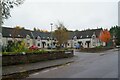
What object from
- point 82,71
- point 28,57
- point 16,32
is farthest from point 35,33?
point 82,71

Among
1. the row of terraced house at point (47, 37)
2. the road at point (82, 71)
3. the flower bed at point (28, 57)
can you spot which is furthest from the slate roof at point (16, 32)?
the road at point (82, 71)

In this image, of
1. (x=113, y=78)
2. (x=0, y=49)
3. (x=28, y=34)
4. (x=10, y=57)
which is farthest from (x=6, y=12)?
(x=28, y=34)

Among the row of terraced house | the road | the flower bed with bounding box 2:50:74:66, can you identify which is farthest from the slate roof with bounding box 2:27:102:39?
the road

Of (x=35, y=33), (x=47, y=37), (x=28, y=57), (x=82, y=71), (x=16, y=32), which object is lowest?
(x=82, y=71)

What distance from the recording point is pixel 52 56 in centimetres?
2619

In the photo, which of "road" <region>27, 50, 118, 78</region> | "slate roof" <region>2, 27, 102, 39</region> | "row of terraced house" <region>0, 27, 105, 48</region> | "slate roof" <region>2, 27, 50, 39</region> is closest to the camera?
"road" <region>27, 50, 118, 78</region>

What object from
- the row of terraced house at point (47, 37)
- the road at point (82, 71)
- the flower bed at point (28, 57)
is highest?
the row of terraced house at point (47, 37)

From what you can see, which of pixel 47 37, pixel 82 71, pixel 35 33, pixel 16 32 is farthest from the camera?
pixel 47 37

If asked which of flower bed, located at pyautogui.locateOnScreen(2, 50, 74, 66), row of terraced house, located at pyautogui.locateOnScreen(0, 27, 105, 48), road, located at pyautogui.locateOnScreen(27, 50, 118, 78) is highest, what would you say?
row of terraced house, located at pyautogui.locateOnScreen(0, 27, 105, 48)

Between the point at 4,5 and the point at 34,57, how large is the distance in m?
6.06

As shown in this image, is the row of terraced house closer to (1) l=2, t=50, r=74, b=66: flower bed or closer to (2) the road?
(1) l=2, t=50, r=74, b=66: flower bed

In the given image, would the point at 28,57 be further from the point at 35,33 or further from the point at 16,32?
the point at 35,33

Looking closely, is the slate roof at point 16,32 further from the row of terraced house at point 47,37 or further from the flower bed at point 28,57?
the flower bed at point 28,57

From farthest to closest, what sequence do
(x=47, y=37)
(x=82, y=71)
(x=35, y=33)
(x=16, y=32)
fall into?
(x=47, y=37), (x=35, y=33), (x=16, y=32), (x=82, y=71)
